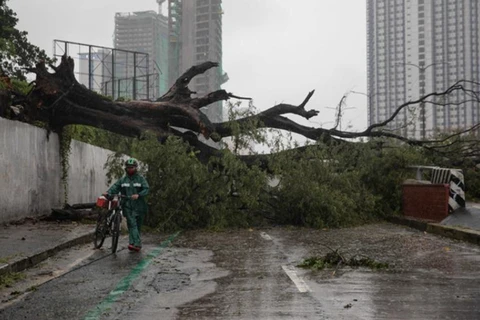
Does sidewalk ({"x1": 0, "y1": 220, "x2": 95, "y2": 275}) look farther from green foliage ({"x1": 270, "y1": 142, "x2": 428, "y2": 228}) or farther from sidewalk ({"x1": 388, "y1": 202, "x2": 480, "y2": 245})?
sidewalk ({"x1": 388, "y1": 202, "x2": 480, "y2": 245})

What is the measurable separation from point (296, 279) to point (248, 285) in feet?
2.67

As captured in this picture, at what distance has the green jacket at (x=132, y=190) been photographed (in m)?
11.7

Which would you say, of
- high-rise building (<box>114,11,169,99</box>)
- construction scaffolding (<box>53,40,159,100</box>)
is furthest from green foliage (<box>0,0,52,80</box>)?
high-rise building (<box>114,11,169,99</box>)

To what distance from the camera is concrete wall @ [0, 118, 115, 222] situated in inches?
589

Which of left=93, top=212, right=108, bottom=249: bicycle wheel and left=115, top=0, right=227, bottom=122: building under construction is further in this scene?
left=115, top=0, right=227, bottom=122: building under construction

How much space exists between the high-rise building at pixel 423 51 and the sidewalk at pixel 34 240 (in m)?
42.9

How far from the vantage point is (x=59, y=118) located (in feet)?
61.8

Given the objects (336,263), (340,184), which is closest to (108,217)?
(336,263)

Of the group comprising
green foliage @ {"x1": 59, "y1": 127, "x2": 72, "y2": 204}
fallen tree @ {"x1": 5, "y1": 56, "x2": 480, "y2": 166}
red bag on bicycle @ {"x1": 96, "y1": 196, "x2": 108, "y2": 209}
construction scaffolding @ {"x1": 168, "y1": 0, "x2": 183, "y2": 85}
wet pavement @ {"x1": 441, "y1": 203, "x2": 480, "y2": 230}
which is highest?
construction scaffolding @ {"x1": 168, "y1": 0, "x2": 183, "y2": 85}

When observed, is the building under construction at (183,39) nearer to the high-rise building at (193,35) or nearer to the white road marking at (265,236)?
the high-rise building at (193,35)

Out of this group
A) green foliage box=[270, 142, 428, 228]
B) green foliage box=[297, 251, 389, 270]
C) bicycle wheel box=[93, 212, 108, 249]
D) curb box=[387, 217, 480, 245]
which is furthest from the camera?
green foliage box=[270, 142, 428, 228]

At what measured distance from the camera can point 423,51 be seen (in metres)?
58.6

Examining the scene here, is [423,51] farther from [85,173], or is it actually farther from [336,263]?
[336,263]

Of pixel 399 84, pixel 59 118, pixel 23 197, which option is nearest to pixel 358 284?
pixel 23 197
